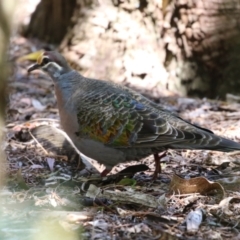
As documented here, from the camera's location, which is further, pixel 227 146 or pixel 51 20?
pixel 51 20

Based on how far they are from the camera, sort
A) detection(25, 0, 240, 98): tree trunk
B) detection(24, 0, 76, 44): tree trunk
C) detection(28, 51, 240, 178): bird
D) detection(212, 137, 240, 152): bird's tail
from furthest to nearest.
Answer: detection(24, 0, 76, 44): tree trunk, detection(25, 0, 240, 98): tree trunk, detection(28, 51, 240, 178): bird, detection(212, 137, 240, 152): bird's tail

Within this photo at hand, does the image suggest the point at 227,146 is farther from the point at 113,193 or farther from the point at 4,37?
the point at 4,37

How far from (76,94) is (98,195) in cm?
134

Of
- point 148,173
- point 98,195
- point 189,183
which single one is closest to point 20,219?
point 98,195

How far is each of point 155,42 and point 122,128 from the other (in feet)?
11.2

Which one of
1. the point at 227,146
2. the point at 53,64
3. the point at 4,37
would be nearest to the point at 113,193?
the point at 227,146

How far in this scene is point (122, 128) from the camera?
4.79 metres

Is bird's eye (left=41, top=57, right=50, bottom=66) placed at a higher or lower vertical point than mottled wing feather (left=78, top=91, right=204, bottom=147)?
higher

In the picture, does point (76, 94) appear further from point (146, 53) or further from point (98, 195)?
point (146, 53)

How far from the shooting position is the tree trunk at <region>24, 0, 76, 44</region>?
8726mm

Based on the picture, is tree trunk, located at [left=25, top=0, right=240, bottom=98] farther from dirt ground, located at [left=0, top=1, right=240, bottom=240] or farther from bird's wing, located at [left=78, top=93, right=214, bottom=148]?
bird's wing, located at [left=78, top=93, right=214, bottom=148]

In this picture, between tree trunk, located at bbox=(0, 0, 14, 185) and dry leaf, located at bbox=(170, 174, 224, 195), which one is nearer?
tree trunk, located at bbox=(0, 0, 14, 185)

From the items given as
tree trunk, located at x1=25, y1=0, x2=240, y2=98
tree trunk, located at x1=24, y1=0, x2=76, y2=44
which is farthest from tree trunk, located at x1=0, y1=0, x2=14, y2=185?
tree trunk, located at x1=24, y1=0, x2=76, y2=44

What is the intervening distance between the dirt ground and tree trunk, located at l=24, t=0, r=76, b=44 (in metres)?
2.34
